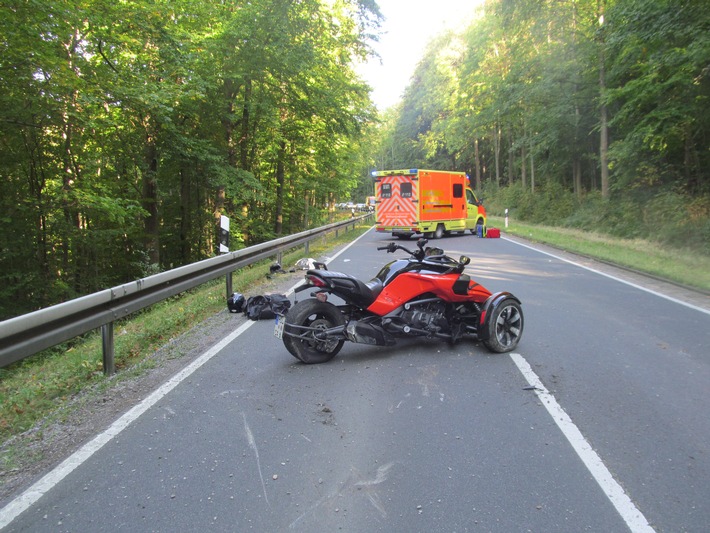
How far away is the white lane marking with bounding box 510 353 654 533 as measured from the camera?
2.66 m

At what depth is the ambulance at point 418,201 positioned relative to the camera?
68.7 ft

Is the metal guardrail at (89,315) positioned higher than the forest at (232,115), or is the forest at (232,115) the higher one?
the forest at (232,115)

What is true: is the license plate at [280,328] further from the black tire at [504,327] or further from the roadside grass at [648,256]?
the roadside grass at [648,256]

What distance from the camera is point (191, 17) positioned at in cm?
1317

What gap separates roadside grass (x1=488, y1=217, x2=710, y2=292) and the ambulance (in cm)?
400

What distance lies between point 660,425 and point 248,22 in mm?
13773

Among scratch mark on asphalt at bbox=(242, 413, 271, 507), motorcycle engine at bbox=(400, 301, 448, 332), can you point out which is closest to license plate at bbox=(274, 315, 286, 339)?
scratch mark on asphalt at bbox=(242, 413, 271, 507)

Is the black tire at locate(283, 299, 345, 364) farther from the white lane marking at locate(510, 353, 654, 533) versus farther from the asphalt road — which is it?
the white lane marking at locate(510, 353, 654, 533)

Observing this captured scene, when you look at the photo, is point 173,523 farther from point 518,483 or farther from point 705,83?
point 705,83

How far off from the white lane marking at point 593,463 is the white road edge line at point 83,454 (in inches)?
132

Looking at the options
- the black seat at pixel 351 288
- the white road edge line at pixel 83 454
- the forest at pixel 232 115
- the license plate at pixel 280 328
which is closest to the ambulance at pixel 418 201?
the forest at pixel 232 115

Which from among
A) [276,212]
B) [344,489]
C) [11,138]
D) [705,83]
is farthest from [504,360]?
[276,212]

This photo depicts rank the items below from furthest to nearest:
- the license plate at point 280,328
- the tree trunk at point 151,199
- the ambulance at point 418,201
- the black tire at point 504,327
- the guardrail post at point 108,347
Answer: the ambulance at point 418,201 < the tree trunk at point 151,199 < the black tire at point 504,327 < the license plate at point 280,328 < the guardrail post at point 108,347

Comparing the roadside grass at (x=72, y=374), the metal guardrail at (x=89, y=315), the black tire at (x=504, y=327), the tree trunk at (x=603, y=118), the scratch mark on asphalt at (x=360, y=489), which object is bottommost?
the scratch mark on asphalt at (x=360, y=489)
